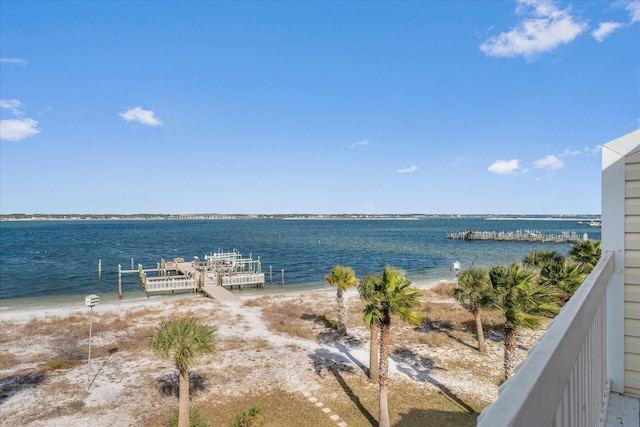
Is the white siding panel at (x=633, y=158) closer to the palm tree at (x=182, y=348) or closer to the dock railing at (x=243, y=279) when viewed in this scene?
the palm tree at (x=182, y=348)

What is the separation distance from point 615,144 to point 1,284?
5024cm

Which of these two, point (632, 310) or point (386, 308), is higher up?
point (632, 310)

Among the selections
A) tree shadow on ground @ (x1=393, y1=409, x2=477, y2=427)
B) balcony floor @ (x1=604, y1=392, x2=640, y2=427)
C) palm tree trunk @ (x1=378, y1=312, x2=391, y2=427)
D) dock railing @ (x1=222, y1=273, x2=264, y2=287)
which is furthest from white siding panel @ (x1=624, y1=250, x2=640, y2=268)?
dock railing @ (x1=222, y1=273, x2=264, y2=287)

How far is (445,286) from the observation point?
3272cm

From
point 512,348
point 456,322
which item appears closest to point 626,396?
point 512,348

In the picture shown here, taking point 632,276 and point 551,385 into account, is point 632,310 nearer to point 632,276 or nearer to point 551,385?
point 632,276

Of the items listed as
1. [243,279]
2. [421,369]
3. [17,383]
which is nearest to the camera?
[17,383]

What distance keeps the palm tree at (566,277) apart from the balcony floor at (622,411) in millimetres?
11312

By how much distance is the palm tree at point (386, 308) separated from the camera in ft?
35.9

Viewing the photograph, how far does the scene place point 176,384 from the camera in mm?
14039

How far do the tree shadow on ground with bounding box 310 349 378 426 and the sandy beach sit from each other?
0.14 ft

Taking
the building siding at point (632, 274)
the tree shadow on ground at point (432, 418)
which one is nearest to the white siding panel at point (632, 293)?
the building siding at point (632, 274)

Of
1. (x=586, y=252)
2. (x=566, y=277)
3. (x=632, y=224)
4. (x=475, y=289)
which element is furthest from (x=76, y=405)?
(x=586, y=252)

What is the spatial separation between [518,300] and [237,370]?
10.9 meters
